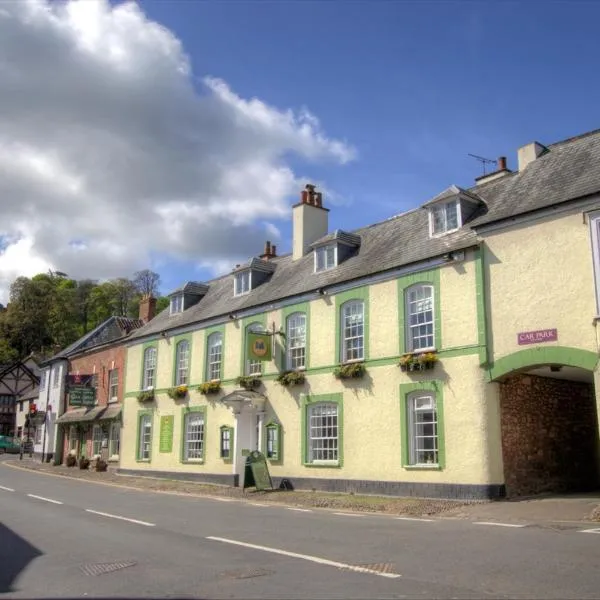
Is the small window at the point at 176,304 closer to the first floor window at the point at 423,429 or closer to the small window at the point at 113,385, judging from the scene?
the small window at the point at 113,385

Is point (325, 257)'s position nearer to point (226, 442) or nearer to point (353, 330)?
point (353, 330)

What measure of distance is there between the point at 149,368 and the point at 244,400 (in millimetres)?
9437

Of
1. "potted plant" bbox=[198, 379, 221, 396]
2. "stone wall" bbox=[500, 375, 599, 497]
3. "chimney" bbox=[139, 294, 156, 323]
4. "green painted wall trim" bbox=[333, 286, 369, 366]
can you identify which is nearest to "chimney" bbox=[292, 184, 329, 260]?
"green painted wall trim" bbox=[333, 286, 369, 366]

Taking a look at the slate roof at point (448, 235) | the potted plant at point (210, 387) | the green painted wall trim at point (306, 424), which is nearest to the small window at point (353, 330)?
the slate roof at point (448, 235)

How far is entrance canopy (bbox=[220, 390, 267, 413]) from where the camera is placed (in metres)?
23.9

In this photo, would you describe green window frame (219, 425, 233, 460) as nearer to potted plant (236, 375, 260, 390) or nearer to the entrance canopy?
the entrance canopy

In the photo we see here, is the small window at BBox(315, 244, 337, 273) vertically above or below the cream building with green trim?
above

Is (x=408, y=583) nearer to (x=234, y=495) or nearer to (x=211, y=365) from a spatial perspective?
(x=234, y=495)

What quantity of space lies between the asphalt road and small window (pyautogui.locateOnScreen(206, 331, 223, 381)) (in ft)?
39.8

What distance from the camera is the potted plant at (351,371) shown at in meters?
20.5

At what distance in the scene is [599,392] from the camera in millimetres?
14836

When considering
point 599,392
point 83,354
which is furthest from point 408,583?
point 83,354

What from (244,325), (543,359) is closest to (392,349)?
(543,359)

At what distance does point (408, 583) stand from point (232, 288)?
23141mm
